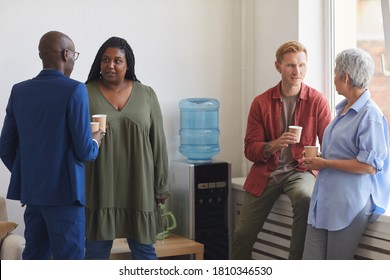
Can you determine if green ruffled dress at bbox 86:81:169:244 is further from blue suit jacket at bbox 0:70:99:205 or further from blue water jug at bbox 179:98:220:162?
blue water jug at bbox 179:98:220:162

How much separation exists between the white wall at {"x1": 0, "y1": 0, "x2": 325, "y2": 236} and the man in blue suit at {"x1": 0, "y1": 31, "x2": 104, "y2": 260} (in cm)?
113

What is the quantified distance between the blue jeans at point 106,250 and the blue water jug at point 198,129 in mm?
1044

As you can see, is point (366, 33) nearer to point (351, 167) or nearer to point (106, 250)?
point (351, 167)

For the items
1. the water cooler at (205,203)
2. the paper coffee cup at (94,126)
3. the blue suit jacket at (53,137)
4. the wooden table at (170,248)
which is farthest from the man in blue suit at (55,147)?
the water cooler at (205,203)

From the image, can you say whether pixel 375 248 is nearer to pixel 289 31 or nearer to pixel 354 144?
pixel 354 144

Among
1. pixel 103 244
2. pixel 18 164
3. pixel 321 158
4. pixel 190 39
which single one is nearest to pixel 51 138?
pixel 18 164

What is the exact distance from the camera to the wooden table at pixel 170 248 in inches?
157

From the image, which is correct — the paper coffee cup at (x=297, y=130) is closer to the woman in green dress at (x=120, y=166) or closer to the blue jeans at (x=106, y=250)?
the woman in green dress at (x=120, y=166)

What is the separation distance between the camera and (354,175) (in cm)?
326

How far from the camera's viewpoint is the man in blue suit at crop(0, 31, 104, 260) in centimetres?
295

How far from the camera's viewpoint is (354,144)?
324 centimetres

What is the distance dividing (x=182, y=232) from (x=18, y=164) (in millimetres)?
1577

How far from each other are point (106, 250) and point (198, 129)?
130cm

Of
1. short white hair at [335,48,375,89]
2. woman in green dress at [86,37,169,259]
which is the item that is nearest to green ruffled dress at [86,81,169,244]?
woman in green dress at [86,37,169,259]
